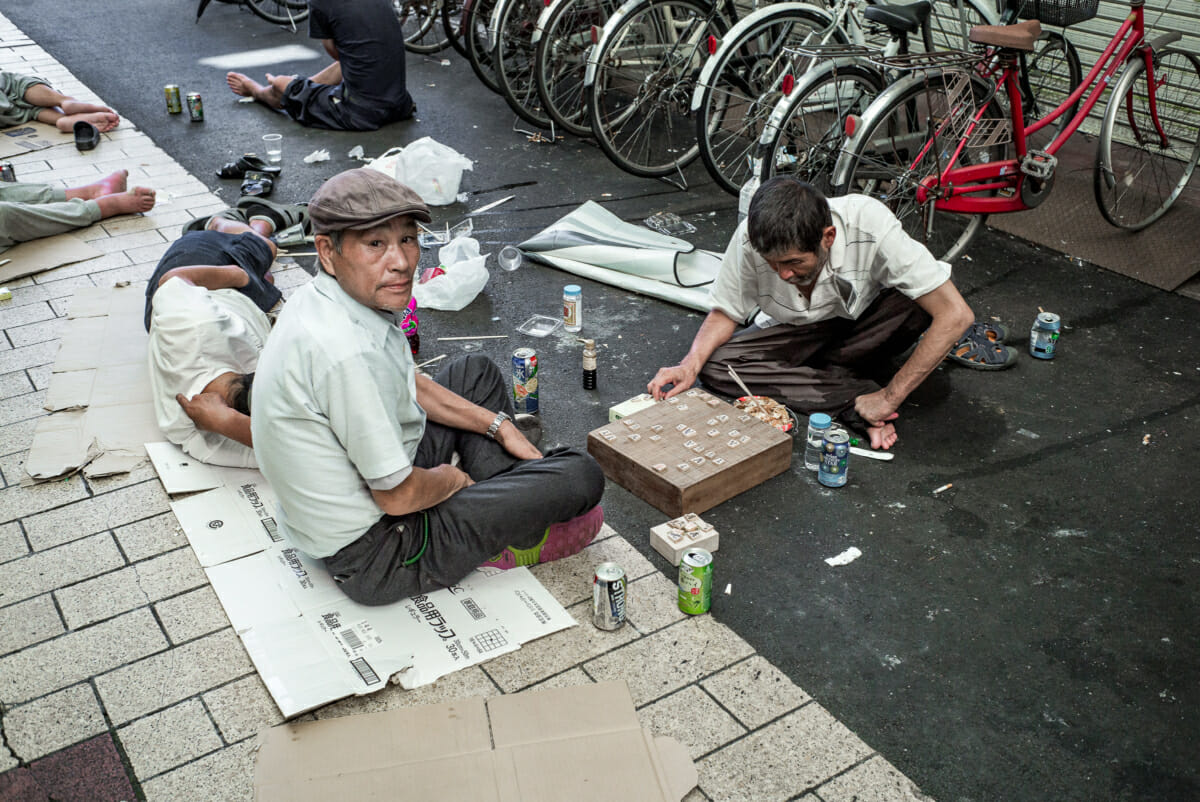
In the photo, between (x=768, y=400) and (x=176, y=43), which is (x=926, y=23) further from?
(x=176, y=43)

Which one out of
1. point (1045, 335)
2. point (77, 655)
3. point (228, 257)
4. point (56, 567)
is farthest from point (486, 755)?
point (1045, 335)

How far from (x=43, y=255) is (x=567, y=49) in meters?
3.53

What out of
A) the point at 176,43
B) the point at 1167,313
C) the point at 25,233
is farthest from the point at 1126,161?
the point at 176,43

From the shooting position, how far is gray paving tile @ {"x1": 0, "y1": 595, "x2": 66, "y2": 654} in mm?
2984

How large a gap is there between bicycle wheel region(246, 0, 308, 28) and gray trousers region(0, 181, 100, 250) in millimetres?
5021

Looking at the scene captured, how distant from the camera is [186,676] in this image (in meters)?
2.86

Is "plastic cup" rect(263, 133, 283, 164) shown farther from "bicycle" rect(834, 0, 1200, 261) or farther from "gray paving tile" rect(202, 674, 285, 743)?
"gray paving tile" rect(202, 674, 285, 743)

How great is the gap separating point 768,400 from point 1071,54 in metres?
3.43

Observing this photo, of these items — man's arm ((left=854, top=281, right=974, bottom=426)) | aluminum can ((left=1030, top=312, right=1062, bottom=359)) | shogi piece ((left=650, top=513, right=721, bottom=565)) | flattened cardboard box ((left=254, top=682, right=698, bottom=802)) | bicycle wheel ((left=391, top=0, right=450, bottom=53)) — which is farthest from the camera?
bicycle wheel ((left=391, top=0, right=450, bottom=53))

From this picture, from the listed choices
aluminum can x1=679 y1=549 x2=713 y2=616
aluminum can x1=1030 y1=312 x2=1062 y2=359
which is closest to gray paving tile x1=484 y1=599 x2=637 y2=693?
aluminum can x1=679 y1=549 x2=713 y2=616

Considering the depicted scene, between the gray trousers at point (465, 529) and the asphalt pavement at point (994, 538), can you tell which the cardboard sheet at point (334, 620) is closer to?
the gray trousers at point (465, 529)

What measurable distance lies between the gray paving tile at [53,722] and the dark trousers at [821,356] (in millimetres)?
2537

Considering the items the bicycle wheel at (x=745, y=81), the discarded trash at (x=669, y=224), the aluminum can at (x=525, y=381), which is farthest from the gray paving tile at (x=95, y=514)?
the bicycle wheel at (x=745, y=81)

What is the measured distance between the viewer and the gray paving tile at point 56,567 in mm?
3186
